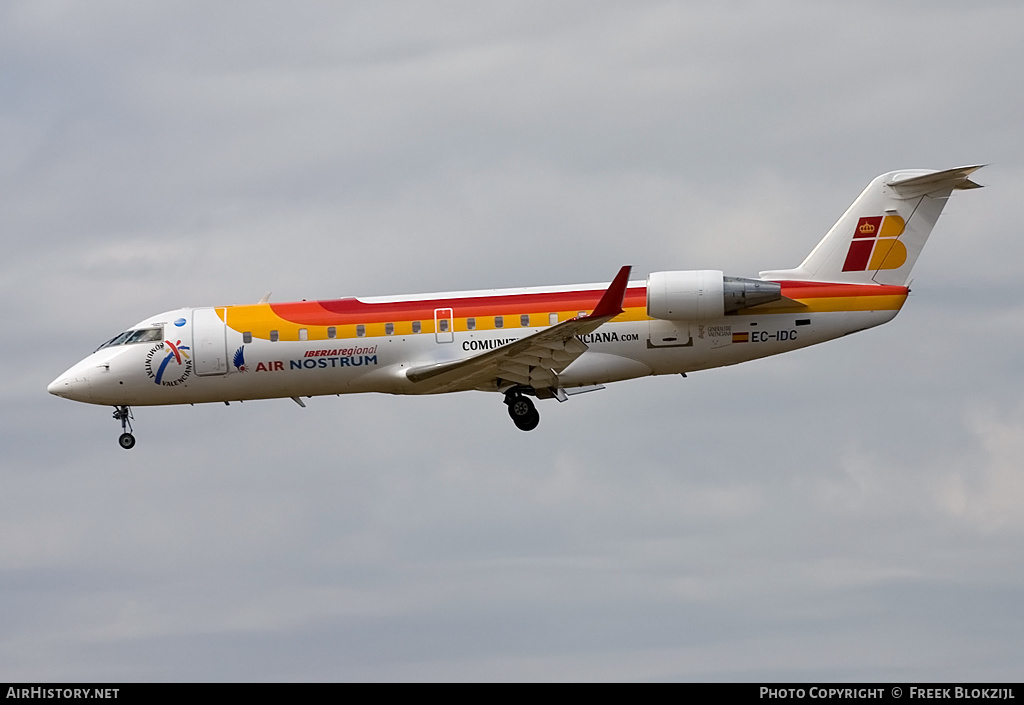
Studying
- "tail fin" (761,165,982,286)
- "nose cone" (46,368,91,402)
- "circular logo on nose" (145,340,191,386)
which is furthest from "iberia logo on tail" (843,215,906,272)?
"nose cone" (46,368,91,402)

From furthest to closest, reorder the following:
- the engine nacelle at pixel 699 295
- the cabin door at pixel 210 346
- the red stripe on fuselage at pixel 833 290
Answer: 1. the cabin door at pixel 210 346
2. the red stripe on fuselage at pixel 833 290
3. the engine nacelle at pixel 699 295

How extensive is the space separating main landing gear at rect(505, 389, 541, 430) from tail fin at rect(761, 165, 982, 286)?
6.74 m

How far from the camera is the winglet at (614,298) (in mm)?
35156

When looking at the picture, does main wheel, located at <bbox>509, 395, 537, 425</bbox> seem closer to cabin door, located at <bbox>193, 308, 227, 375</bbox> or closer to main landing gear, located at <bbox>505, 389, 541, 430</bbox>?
main landing gear, located at <bbox>505, 389, 541, 430</bbox>

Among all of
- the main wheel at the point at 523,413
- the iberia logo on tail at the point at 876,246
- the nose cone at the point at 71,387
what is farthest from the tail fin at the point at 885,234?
the nose cone at the point at 71,387

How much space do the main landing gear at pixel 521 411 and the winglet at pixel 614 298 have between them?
4374 mm

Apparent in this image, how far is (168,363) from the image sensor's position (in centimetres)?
3959

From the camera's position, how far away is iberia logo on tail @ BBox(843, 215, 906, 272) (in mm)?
38875

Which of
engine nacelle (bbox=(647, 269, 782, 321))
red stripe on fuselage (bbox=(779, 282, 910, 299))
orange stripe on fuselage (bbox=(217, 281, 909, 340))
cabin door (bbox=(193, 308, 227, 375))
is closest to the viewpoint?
engine nacelle (bbox=(647, 269, 782, 321))

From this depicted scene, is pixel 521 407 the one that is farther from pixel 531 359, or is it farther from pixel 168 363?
pixel 168 363

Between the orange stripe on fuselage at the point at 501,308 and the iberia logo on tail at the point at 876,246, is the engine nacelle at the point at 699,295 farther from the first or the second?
the iberia logo on tail at the point at 876,246
